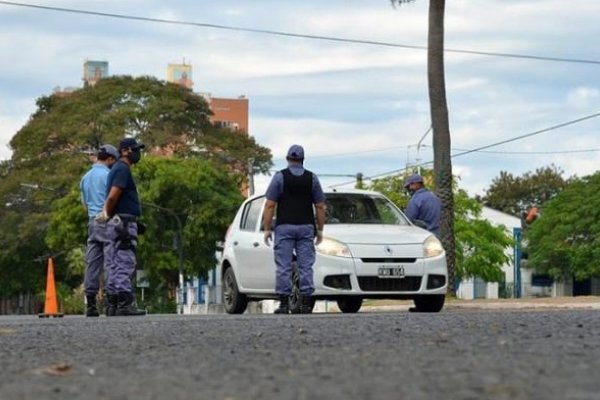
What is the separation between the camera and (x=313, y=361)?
7512 millimetres

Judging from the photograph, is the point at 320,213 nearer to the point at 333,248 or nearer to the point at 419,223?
the point at 333,248

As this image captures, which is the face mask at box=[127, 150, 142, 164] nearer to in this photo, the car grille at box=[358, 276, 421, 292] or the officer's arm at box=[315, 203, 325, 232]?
the officer's arm at box=[315, 203, 325, 232]

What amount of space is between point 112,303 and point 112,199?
3.79ft

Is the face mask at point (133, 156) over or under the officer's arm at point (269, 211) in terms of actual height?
over

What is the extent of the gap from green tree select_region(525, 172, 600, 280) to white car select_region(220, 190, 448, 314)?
63.1m

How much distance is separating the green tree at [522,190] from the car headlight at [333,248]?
8997 cm

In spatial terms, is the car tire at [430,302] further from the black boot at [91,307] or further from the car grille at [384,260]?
the black boot at [91,307]

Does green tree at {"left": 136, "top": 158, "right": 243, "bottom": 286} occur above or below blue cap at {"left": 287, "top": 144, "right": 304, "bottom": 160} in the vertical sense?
above

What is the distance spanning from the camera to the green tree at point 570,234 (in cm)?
8044

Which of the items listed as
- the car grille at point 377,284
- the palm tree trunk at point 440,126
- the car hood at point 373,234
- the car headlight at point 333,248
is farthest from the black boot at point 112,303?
the palm tree trunk at point 440,126

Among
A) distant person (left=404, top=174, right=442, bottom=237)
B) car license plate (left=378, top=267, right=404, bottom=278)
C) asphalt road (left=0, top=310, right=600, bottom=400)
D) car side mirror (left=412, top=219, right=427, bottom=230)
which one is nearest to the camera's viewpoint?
asphalt road (left=0, top=310, right=600, bottom=400)

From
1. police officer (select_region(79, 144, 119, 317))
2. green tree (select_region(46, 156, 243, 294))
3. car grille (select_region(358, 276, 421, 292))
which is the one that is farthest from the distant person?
green tree (select_region(46, 156, 243, 294))

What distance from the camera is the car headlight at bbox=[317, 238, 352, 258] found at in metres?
16.0

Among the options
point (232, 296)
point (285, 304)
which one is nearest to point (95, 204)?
point (232, 296)
